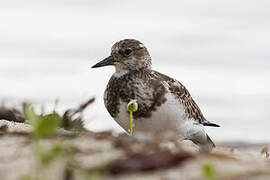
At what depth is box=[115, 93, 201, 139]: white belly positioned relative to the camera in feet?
19.3

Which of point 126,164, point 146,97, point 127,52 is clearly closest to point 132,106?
point 146,97

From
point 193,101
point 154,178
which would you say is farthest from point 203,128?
point 154,178

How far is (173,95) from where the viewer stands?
244 inches

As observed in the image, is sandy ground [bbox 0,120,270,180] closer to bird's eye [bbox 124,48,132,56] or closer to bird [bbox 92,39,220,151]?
bird [bbox 92,39,220,151]

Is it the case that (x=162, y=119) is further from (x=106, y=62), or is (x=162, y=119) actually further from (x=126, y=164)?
(x=126, y=164)

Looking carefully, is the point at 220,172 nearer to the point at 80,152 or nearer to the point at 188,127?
the point at 80,152

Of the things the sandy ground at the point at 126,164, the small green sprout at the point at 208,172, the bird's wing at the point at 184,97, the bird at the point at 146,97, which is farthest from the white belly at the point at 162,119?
the small green sprout at the point at 208,172

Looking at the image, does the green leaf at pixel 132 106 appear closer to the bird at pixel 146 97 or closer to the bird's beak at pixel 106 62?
the bird at pixel 146 97

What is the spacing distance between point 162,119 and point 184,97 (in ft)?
2.33

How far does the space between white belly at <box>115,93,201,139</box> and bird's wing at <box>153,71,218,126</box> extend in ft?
0.42

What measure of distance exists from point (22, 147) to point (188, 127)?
131 inches

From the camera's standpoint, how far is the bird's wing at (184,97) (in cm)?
635

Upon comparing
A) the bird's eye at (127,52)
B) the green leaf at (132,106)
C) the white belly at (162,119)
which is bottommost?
the white belly at (162,119)

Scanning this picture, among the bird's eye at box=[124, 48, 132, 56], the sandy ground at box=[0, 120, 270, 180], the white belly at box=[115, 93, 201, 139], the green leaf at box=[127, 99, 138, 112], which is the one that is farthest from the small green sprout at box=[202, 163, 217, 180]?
the bird's eye at box=[124, 48, 132, 56]
